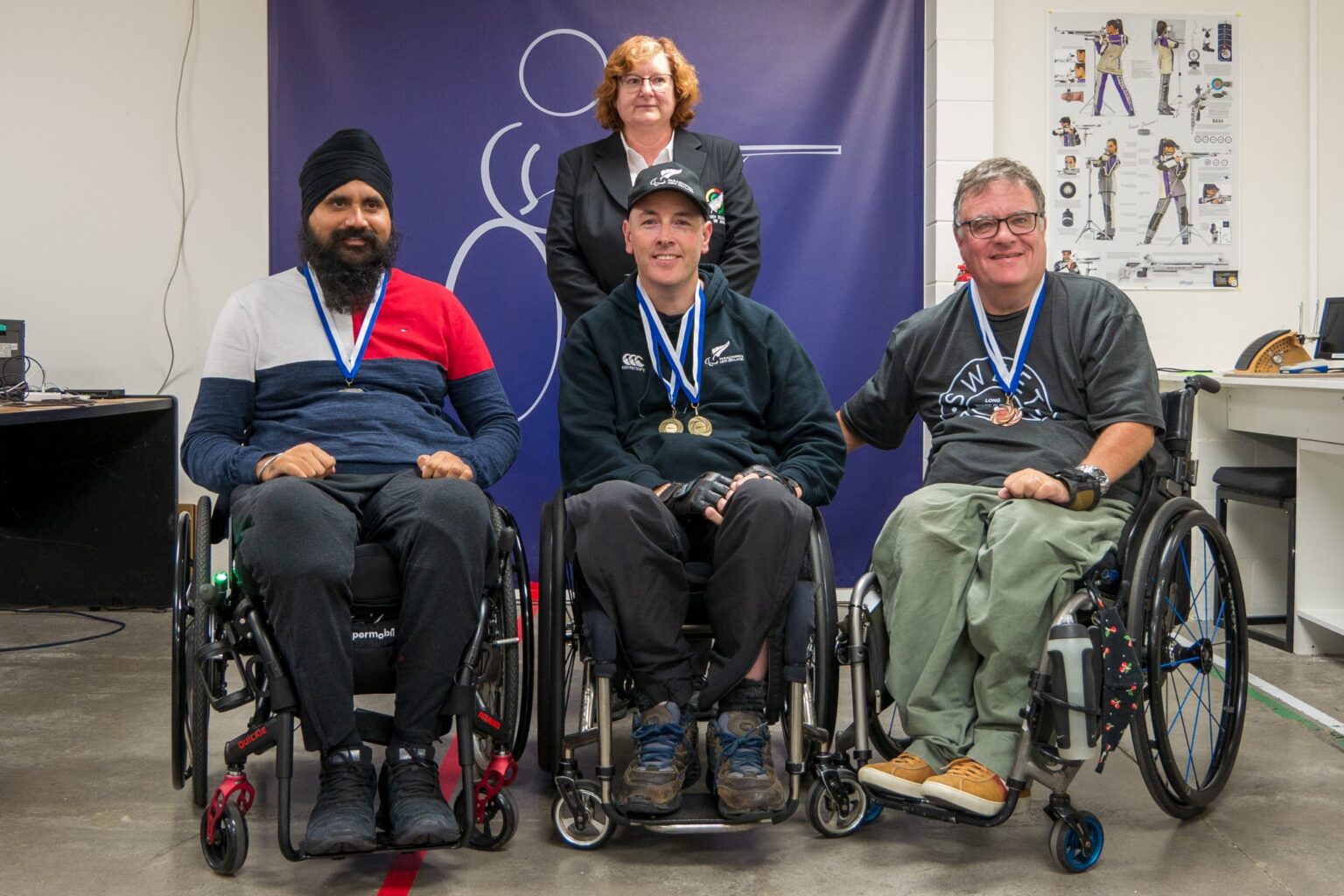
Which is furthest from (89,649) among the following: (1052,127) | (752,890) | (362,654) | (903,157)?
(1052,127)

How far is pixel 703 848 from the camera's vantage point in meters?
2.13

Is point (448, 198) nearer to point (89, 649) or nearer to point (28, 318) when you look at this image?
point (28, 318)

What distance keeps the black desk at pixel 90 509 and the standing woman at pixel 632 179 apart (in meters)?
1.69

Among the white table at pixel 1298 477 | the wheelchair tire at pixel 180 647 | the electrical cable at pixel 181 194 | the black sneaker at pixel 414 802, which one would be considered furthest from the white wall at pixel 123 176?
the white table at pixel 1298 477

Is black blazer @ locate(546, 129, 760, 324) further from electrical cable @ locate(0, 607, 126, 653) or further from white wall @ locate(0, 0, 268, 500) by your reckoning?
electrical cable @ locate(0, 607, 126, 653)

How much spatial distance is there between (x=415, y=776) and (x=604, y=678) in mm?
339

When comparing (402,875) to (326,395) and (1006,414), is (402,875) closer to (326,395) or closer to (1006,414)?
(326,395)

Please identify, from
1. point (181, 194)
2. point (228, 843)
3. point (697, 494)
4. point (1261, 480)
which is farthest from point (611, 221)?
point (1261, 480)

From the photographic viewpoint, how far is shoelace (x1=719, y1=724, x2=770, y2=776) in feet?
6.55

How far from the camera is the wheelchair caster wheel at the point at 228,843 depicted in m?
1.94

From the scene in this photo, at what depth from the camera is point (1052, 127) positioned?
420 centimetres

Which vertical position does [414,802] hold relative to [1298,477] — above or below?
below

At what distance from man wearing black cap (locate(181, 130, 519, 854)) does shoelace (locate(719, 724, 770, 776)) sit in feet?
1.48

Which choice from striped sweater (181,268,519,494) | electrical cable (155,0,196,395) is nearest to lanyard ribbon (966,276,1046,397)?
striped sweater (181,268,519,494)
